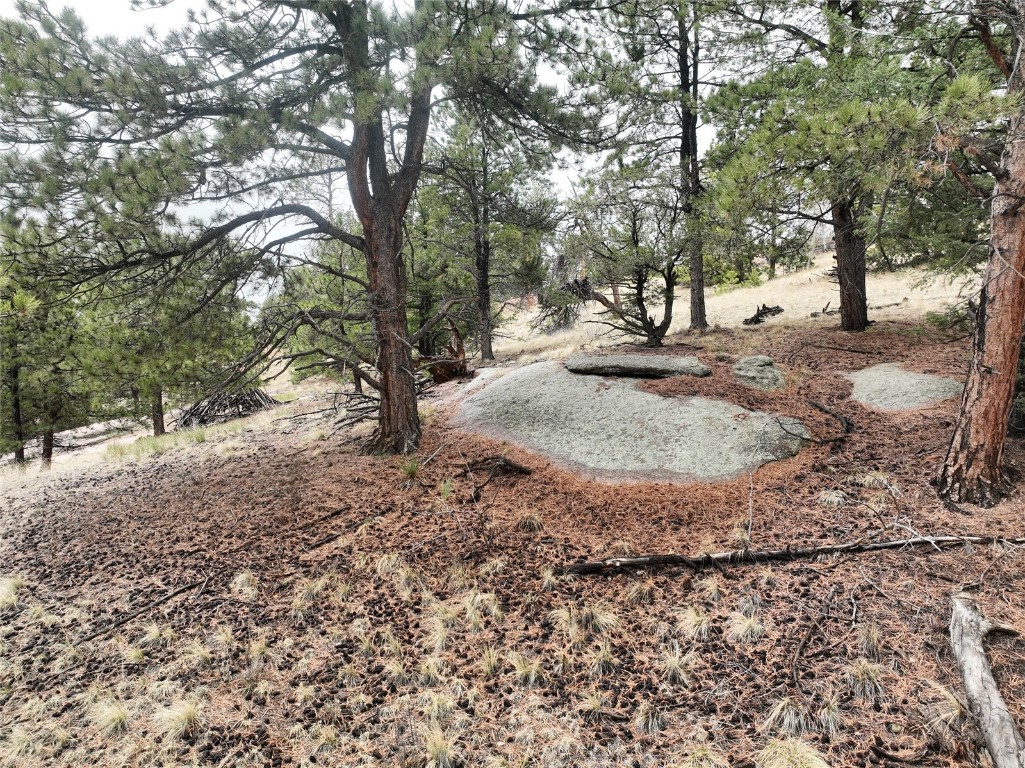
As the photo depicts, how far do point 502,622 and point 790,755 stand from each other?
1.86 meters

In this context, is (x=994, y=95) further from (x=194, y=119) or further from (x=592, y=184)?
(x=592, y=184)

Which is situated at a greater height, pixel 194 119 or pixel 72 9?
pixel 72 9

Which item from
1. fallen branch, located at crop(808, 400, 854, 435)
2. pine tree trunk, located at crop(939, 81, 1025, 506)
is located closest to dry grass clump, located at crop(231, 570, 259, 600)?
pine tree trunk, located at crop(939, 81, 1025, 506)

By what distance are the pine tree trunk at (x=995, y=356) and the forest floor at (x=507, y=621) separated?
0.87 ft

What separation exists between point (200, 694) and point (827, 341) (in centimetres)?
1129

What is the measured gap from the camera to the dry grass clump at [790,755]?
226 centimetres

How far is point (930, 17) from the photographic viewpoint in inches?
190

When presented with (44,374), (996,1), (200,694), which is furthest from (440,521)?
(44,374)

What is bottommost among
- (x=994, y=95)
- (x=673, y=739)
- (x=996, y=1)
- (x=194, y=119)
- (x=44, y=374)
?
(x=673, y=739)

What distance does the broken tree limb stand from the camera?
2.13m

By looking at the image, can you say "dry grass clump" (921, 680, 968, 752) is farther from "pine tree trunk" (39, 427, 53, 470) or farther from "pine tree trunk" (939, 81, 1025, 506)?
"pine tree trunk" (39, 427, 53, 470)

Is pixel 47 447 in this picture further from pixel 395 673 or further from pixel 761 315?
pixel 761 315

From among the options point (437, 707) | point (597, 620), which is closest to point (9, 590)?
point (437, 707)

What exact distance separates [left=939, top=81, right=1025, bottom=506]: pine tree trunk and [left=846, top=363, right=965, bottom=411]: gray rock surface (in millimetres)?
2253
